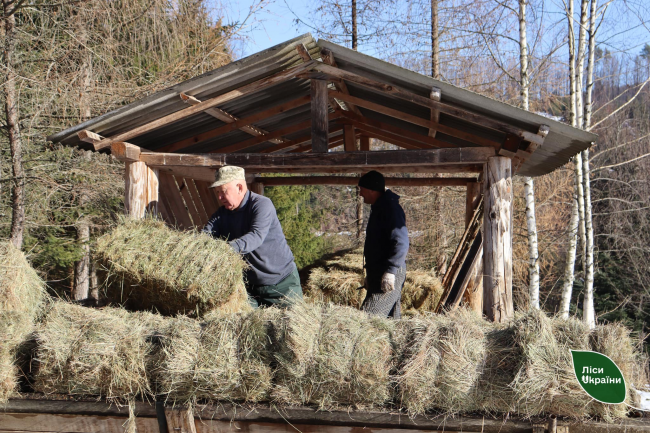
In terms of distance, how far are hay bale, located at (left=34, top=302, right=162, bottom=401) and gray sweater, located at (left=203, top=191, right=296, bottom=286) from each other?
4.53 feet

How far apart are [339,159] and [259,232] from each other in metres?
1.95

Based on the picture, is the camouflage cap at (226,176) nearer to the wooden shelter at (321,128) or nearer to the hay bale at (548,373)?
the wooden shelter at (321,128)

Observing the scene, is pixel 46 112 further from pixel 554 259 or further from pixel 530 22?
pixel 554 259

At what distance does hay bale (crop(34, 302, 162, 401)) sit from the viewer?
10.0 ft

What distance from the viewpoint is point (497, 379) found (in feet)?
9.07

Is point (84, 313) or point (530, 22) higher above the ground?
point (530, 22)

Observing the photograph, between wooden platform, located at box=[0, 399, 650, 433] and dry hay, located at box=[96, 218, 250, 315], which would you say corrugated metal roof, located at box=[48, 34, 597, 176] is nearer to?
dry hay, located at box=[96, 218, 250, 315]

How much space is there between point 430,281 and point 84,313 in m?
5.43

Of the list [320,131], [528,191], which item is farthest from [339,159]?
[528,191]

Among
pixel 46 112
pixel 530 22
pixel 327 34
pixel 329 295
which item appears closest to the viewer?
pixel 329 295

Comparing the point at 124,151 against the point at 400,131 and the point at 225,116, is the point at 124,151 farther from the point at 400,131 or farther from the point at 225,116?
the point at 400,131

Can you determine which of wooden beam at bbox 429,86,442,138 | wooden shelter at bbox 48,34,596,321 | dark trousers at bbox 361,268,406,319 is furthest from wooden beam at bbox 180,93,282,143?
dark trousers at bbox 361,268,406,319

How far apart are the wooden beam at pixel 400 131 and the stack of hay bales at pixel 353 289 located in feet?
6.57

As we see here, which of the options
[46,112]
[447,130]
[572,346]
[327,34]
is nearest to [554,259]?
[327,34]
